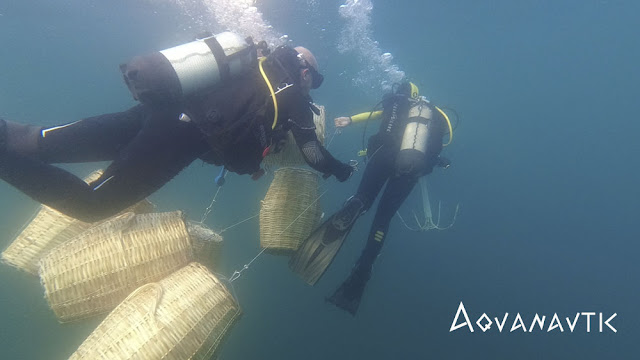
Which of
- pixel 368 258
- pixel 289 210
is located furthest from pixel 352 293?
pixel 289 210

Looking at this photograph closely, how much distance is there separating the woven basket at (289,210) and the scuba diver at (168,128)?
1311 millimetres

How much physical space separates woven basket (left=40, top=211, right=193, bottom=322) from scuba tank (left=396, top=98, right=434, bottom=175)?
11.9ft

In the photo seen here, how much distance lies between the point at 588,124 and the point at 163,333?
192 ft

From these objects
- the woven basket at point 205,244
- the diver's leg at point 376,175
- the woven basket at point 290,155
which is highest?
the diver's leg at point 376,175

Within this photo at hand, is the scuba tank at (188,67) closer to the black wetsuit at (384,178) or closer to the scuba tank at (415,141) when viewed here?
the scuba tank at (415,141)

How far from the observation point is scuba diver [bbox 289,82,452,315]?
5.45 metres

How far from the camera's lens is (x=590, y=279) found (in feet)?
103

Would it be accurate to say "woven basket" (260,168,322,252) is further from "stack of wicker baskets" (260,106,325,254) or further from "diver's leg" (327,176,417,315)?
"diver's leg" (327,176,417,315)

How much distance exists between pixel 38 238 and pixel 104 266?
1577 mm

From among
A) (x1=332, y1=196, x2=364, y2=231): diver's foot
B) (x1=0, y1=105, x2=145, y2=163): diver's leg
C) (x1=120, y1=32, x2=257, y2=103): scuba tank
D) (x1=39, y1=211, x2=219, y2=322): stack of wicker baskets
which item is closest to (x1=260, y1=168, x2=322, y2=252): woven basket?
(x1=332, y1=196, x2=364, y2=231): diver's foot

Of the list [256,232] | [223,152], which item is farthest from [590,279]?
[223,152]

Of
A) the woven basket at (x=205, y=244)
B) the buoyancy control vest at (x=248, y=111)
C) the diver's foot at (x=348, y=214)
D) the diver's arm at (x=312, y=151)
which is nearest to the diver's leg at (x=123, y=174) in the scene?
the buoyancy control vest at (x=248, y=111)

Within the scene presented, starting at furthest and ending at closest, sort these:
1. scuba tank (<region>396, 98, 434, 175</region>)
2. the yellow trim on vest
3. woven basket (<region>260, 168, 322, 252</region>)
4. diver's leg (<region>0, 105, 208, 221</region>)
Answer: the yellow trim on vest, scuba tank (<region>396, 98, 434, 175</region>), woven basket (<region>260, 168, 322, 252</region>), diver's leg (<region>0, 105, 208, 221</region>)

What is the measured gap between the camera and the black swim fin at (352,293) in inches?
240
